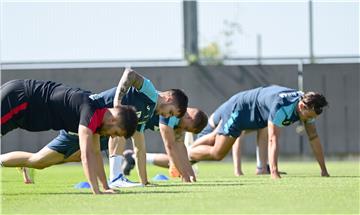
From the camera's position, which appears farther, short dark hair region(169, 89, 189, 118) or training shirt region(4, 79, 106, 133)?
short dark hair region(169, 89, 189, 118)

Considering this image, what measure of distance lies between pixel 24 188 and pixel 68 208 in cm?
333

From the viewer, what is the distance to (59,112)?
436 inches

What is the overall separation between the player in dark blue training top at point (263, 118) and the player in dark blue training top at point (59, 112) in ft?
11.3

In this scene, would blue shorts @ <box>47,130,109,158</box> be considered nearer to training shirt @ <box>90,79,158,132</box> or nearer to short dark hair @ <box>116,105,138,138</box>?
training shirt @ <box>90,79,158,132</box>

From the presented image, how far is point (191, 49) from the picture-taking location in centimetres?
2619

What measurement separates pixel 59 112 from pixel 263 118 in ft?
15.8

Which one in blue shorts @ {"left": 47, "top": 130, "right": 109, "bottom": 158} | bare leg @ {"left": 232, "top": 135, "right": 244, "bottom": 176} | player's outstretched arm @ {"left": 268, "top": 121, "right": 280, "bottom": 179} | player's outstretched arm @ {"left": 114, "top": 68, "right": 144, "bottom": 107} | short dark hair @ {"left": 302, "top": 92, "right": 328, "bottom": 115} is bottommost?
bare leg @ {"left": 232, "top": 135, "right": 244, "bottom": 176}

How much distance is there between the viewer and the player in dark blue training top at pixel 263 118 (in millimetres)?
13820

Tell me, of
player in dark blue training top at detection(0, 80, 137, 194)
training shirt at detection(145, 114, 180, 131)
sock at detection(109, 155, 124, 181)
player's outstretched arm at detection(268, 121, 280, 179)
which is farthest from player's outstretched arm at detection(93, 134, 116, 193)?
player's outstretched arm at detection(268, 121, 280, 179)

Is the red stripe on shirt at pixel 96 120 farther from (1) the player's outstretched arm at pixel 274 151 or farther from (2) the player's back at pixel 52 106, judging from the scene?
(1) the player's outstretched arm at pixel 274 151

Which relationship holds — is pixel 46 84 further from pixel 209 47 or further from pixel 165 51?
pixel 209 47

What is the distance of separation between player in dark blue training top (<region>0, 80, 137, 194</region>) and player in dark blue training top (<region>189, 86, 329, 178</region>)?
346 cm

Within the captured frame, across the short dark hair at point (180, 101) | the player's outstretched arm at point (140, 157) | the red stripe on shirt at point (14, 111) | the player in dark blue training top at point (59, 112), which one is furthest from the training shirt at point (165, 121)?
the red stripe on shirt at point (14, 111)

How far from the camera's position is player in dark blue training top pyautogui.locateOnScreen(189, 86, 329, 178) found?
13820mm
